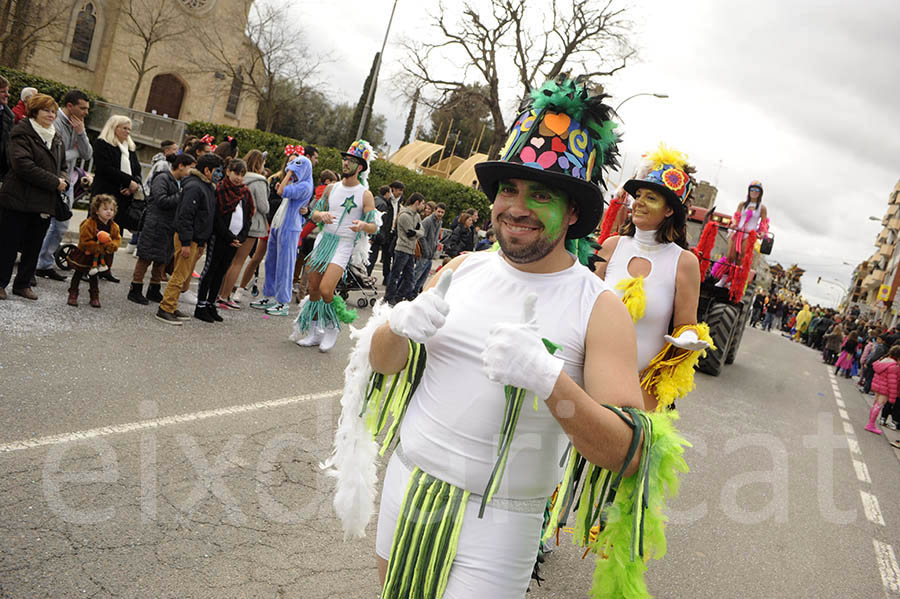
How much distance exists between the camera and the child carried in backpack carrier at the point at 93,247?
22.3 ft

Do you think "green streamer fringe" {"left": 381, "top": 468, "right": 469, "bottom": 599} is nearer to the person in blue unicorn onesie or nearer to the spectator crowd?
the spectator crowd

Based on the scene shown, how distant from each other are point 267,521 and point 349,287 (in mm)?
7180

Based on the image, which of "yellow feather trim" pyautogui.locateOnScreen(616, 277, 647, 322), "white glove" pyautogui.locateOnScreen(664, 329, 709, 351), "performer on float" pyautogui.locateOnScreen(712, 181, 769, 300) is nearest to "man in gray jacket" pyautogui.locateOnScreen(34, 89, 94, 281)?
"yellow feather trim" pyautogui.locateOnScreen(616, 277, 647, 322)

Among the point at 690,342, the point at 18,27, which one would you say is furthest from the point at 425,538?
the point at 18,27

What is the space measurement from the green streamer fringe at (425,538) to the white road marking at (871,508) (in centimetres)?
606

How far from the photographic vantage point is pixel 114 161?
8.09m

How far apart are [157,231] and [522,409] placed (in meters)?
6.56

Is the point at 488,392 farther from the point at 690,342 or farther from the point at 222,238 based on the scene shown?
the point at 222,238

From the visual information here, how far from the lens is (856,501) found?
6.93 m

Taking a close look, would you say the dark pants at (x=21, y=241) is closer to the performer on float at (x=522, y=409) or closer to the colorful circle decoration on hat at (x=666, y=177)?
the colorful circle decoration on hat at (x=666, y=177)

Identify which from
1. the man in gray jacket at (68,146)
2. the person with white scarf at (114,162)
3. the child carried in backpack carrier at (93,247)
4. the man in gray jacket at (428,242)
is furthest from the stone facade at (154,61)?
the child carried in backpack carrier at (93,247)

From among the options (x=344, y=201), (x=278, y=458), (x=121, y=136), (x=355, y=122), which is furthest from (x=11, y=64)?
(x=278, y=458)

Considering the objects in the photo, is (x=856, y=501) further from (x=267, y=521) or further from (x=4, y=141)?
(x=4, y=141)

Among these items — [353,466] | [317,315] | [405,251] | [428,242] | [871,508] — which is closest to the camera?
[353,466]
